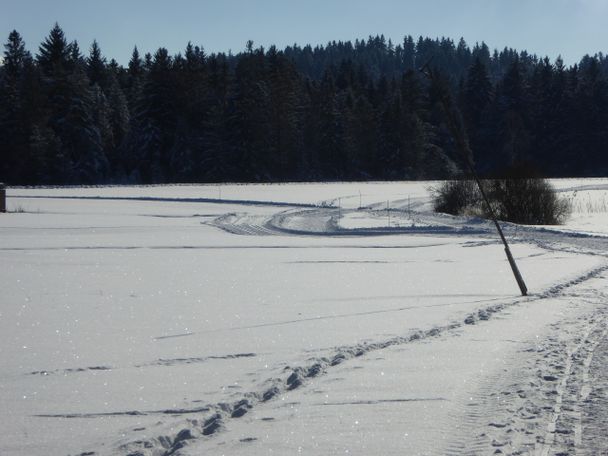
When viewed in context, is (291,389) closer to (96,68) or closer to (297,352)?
(297,352)

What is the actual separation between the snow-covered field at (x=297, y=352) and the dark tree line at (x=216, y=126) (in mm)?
56666

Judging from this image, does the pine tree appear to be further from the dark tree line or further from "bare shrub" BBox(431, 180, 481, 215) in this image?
"bare shrub" BBox(431, 180, 481, 215)

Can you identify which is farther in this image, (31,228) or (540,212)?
(540,212)

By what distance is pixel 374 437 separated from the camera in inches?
194

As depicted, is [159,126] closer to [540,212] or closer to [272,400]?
[540,212]

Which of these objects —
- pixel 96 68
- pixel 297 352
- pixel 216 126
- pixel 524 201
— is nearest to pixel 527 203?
pixel 524 201

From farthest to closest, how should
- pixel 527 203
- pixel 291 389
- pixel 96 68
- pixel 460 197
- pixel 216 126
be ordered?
pixel 96 68
pixel 216 126
pixel 460 197
pixel 527 203
pixel 291 389

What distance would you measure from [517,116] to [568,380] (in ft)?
339

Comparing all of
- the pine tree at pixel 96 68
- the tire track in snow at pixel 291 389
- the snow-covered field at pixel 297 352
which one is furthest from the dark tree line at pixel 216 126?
the tire track in snow at pixel 291 389

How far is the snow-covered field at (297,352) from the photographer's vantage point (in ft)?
16.2

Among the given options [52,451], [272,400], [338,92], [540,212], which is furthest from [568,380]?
[338,92]

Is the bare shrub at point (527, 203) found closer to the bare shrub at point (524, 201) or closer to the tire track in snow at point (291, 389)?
the bare shrub at point (524, 201)

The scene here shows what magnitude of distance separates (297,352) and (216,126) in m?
72.5

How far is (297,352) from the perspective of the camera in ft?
24.1
